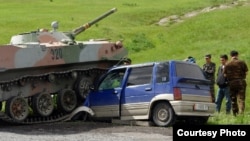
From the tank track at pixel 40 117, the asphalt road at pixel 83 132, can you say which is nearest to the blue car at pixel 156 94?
the asphalt road at pixel 83 132

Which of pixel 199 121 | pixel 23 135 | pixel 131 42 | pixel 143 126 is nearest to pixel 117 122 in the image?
pixel 143 126

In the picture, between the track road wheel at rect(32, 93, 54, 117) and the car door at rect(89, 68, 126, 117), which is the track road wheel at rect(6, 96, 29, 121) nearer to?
the track road wheel at rect(32, 93, 54, 117)

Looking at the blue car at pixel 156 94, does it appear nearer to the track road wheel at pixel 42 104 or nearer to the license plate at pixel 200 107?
the license plate at pixel 200 107

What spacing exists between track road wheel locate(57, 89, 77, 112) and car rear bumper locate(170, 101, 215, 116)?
14.3 feet

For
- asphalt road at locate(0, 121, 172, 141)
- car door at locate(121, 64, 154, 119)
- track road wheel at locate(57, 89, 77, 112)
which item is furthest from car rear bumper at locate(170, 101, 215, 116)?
track road wheel at locate(57, 89, 77, 112)

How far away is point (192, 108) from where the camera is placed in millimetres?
15102

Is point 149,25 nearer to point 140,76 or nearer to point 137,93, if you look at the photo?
point 140,76

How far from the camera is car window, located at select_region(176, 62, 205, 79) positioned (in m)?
15.4

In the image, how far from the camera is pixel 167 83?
50.0 feet

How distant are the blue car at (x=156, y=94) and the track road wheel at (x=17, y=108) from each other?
67.4 inches

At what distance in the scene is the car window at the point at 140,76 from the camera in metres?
15.9

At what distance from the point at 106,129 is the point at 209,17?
98.6 feet

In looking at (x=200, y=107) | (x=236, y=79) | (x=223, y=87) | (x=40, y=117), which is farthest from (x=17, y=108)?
(x=236, y=79)

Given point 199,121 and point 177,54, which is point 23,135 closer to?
point 199,121
